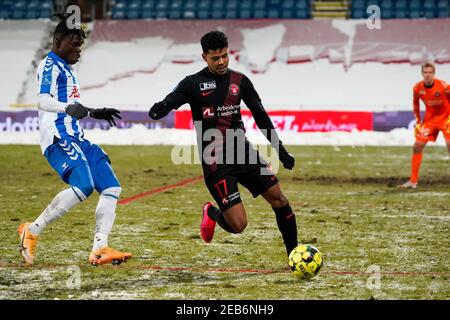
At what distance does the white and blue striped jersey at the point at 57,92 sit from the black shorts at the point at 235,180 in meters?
1.28

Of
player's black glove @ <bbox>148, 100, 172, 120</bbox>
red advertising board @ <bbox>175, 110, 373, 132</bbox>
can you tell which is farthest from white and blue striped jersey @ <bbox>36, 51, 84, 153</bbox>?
red advertising board @ <bbox>175, 110, 373, 132</bbox>

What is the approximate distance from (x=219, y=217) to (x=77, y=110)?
1.67 m

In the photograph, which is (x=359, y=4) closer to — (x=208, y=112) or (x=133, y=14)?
(x=133, y=14)

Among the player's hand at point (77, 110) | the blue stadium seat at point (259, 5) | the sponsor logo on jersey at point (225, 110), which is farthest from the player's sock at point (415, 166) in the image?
the blue stadium seat at point (259, 5)

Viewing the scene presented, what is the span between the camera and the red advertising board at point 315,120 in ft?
79.6

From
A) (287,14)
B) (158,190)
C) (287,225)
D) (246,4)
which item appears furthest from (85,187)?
(246,4)

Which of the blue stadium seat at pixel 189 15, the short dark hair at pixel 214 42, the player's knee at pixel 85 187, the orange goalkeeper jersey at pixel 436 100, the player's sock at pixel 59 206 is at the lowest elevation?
the player's sock at pixel 59 206

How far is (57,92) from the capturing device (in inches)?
280

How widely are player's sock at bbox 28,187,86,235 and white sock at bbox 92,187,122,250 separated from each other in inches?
7.6

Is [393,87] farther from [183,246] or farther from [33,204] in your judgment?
[183,246]

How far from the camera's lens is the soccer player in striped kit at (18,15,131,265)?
276 inches

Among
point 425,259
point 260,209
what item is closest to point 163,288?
point 425,259

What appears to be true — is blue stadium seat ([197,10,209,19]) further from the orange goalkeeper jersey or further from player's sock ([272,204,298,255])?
player's sock ([272,204,298,255])

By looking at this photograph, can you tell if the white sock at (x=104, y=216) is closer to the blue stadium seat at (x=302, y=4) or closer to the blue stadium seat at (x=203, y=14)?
the blue stadium seat at (x=203, y=14)
